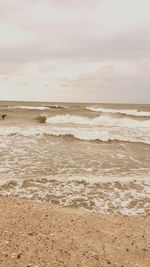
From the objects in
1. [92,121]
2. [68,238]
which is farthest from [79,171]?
[92,121]

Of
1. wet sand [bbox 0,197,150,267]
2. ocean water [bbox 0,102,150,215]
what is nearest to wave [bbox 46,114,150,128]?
ocean water [bbox 0,102,150,215]

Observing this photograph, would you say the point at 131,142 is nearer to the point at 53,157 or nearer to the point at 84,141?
the point at 84,141

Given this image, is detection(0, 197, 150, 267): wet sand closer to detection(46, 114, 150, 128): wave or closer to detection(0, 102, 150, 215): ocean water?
detection(0, 102, 150, 215): ocean water

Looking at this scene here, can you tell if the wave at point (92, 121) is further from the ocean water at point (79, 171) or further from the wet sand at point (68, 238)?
the wet sand at point (68, 238)

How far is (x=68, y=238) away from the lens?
20.2 ft

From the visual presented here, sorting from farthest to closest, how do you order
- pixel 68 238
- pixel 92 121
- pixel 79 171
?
pixel 92 121 → pixel 79 171 → pixel 68 238

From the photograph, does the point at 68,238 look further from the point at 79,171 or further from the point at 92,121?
the point at 92,121

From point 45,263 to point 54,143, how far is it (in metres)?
14.4

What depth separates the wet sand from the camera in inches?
209

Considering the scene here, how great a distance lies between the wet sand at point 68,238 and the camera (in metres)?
5.31

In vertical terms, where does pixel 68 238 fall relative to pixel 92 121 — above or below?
below

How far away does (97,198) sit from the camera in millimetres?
9562

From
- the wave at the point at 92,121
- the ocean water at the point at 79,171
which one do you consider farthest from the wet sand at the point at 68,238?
the wave at the point at 92,121

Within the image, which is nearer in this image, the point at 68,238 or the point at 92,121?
the point at 68,238
